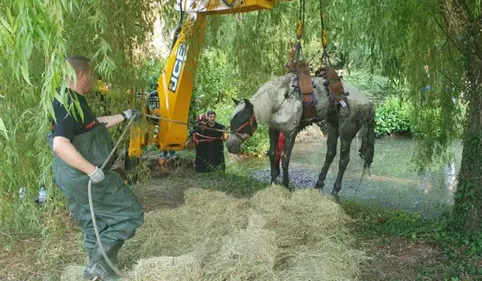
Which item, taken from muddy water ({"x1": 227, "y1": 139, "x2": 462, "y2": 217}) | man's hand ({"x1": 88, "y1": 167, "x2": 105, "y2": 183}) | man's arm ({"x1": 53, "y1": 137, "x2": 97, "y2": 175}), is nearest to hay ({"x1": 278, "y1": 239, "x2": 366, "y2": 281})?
man's hand ({"x1": 88, "y1": 167, "x2": 105, "y2": 183})

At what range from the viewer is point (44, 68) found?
10.2 ft

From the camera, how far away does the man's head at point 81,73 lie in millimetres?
2826

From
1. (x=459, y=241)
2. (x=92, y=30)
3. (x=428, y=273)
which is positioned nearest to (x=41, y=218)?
(x=92, y=30)

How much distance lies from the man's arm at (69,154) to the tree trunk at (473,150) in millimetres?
2964

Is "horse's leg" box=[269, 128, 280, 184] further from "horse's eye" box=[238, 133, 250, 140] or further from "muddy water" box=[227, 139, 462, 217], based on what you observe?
"muddy water" box=[227, 139, 462, 217]

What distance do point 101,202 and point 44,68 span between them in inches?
37.5

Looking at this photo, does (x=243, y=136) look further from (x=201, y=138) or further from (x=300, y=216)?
(x=201, y=138)

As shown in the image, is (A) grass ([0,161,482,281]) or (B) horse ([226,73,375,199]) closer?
(A) grass ([0,161,482,281])

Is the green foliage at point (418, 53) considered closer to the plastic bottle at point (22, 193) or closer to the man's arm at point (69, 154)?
the man's arm at point (69, 154)

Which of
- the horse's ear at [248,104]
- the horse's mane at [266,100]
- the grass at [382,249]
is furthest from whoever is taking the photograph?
the horse's mane at [266,100]

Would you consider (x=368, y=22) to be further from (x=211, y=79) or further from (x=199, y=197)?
(x=211, y=79)

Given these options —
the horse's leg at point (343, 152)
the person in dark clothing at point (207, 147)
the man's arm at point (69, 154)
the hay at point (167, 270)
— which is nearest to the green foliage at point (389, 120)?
the person in dark clothing at point (207, 147)

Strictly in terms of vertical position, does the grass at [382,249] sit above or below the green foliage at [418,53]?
below

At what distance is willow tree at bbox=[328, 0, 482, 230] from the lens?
3836 mm
